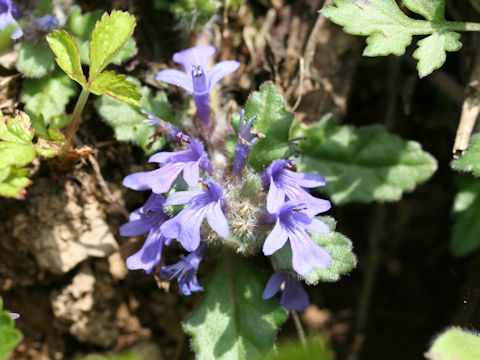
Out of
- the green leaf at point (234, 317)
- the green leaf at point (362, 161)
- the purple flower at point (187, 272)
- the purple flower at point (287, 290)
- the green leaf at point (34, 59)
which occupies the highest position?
the green leaf at point (34, 59)

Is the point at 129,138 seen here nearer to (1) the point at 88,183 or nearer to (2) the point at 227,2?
(1) the point at 88,183

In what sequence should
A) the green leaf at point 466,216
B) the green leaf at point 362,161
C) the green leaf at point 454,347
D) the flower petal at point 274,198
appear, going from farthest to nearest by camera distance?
the green leaf at point 466,216
the green leaf at point 362,161
the flower petal at point 274,198
the green leaf at point 454,347

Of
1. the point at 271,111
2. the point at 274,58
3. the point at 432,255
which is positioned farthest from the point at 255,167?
the point at 432,255

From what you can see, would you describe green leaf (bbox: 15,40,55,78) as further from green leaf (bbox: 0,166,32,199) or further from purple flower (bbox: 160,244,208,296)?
purple flower (bbox: 160,244,208,296)

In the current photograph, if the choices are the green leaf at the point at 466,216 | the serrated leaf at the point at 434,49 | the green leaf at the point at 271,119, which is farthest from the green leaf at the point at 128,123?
the green leaf at the point at 466,216

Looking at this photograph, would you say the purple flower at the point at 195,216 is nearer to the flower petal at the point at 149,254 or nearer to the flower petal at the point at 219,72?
the flower petal at the point at 149,254

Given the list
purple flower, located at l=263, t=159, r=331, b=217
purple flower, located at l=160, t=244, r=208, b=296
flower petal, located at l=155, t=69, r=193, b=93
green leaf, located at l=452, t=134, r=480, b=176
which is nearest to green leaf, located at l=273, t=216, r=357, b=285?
purple flower, located at l=263, t=159, r=331, b=217

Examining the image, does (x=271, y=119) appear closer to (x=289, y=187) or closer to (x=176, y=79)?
(x=289, y=187)
